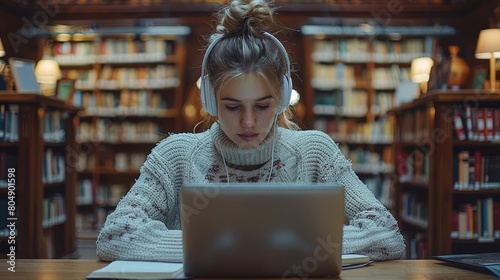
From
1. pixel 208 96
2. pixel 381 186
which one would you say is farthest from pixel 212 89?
pixel 381 186

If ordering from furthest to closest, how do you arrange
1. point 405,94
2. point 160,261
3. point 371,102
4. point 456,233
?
point 371,102, point 405,94, point 456,233, point 160,261

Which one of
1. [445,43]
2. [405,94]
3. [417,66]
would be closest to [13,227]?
[405,94]

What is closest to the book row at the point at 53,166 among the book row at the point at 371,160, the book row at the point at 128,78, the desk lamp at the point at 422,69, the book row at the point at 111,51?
the book row at the point at 128,78

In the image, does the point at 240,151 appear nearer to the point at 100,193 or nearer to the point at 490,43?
the point at 490,43

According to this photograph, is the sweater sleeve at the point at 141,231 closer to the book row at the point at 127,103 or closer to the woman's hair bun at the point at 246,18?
the woman's hair bun at the point at 246,18

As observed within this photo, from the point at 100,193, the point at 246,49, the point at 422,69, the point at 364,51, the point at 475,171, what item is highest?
the point at 364,51

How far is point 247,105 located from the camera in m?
1.54

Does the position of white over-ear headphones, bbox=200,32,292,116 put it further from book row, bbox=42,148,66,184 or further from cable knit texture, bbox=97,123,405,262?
book row, bbox=42,148,66,184

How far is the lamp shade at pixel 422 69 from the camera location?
6.15m

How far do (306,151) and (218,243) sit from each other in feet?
2.50

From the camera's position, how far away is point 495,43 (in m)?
4.66

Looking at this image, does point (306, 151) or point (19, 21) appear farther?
point (19, 21)

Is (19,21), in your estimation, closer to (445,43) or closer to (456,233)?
(445,43)

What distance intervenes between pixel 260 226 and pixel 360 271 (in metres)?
0.32
